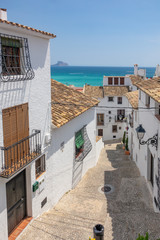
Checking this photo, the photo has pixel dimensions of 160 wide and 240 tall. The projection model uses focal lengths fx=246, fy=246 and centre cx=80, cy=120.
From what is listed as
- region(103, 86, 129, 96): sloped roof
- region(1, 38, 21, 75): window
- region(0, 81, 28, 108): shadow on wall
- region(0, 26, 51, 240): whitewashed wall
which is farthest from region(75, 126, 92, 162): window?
region(103, 86, 129, 96): sloped roof

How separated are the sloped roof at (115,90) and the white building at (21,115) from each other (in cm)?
3330

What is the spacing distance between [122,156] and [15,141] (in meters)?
22.9

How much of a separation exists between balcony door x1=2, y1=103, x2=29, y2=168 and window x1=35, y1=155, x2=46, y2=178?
1629 millimetres

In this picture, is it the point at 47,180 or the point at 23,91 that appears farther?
the point at 47,180

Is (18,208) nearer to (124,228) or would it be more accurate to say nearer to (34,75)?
(124,228)

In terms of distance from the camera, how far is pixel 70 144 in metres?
14.6

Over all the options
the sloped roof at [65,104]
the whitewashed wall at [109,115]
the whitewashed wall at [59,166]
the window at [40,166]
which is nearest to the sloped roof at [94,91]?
the whitewashed wall at [109,115]

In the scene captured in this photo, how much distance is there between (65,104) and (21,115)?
5693mm

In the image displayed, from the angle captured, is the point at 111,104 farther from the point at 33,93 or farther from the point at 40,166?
the point at 33,93

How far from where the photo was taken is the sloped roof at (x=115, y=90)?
142ft

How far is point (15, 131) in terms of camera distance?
28.2 ft

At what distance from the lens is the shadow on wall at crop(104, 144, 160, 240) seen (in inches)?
370

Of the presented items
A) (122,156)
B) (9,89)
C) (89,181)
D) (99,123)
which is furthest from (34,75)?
(99,123)

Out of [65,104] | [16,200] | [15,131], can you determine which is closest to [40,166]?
[16,200]
